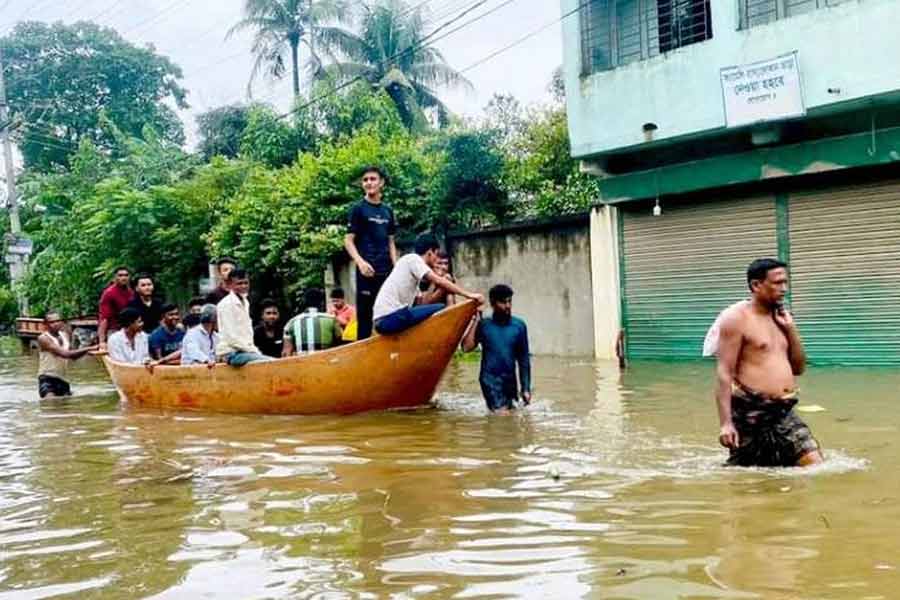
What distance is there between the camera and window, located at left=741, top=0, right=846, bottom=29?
40.6 ft

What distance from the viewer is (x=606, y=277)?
15219mm

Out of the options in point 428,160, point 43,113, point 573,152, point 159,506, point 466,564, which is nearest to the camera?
point 466,564

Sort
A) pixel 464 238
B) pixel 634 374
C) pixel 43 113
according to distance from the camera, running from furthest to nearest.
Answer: pixel 43 113
pixel 464 238
pixel 634 374

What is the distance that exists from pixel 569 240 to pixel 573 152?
158cm

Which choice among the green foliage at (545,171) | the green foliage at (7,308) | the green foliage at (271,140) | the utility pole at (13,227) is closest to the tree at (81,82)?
the green foliage at (7,308)

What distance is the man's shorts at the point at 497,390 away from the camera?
8.37 meters

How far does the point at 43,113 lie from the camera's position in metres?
42.0

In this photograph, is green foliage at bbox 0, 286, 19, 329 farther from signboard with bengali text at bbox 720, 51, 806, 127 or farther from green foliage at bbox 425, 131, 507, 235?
signboard with bengali text at bbox 720, 51, 806, 127

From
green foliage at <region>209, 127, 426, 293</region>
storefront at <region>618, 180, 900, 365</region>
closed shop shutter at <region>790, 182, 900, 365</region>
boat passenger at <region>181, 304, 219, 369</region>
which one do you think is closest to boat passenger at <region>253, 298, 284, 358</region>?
boat passenger at <region>181, 304, 219, 369</region>

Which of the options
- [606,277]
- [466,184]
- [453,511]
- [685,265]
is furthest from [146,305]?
[453,511]

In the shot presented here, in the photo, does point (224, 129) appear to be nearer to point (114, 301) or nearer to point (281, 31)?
point (281, 31)

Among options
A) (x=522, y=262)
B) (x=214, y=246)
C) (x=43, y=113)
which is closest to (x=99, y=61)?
(x=43, y=113)

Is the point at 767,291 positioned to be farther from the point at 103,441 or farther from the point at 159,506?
the point at 103,441

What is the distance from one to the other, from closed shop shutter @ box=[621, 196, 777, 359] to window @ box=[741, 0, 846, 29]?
236 cm
